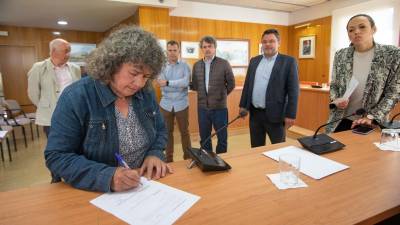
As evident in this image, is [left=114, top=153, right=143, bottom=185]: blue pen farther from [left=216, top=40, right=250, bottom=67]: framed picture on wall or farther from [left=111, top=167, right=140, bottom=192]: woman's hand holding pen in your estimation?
[left=216, top=40, right=250, bottom=67]: framed picture on wall

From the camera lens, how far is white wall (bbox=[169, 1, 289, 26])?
213 inches

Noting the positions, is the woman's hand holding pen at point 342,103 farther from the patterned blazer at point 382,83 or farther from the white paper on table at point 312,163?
the white paper on table at point 312,163

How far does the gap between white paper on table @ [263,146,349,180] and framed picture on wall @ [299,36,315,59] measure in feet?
16.5

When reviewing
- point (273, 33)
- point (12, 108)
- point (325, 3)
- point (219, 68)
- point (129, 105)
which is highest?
point (325, 3)

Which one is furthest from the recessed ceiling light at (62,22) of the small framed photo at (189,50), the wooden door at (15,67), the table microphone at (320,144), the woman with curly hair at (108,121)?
the table microphone at (320,144)

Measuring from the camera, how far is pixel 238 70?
6113 millimetres

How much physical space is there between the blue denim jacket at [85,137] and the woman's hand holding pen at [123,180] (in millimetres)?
18

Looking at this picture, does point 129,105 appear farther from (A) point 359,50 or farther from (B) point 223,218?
(A) point 359,50

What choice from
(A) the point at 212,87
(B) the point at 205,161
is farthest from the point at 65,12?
(B) the point at 205,161

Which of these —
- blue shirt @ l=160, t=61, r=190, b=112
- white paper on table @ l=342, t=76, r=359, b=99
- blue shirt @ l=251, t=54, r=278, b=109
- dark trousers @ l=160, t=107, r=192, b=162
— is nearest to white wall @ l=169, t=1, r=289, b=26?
blue shirt @ l=160, t=61, r=190, b=112

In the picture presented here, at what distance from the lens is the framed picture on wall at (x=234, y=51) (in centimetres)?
→ 589

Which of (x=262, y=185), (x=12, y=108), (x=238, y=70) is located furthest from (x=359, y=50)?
(x=12, y=108)

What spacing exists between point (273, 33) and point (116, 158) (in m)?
1.87

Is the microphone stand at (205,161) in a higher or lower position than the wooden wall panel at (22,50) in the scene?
lower
